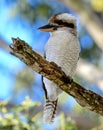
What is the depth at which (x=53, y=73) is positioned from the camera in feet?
6.71

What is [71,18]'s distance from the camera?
2381 mm

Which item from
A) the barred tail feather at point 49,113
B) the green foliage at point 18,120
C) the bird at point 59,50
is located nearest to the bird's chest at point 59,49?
the bird at point 59,50

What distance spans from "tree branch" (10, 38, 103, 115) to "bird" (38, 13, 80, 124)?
17 cm

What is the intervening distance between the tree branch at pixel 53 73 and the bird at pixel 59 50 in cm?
17

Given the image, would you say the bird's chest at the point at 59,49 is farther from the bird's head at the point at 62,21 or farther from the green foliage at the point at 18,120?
the green foliage at the point at 18,120

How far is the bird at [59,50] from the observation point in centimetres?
230

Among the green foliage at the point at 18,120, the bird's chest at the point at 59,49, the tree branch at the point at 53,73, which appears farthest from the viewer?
the green foliage at the point at 18,120

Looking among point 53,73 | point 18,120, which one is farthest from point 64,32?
point 18,120

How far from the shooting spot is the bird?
2297mm

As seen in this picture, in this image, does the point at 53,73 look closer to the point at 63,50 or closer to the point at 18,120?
the point at 63,50

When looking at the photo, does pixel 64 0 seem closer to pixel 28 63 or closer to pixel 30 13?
pixel 30 13

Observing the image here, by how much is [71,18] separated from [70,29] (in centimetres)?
5

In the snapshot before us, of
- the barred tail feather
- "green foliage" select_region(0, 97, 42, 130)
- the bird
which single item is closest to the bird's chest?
the bird

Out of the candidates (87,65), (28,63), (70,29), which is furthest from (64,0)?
(28,63)
